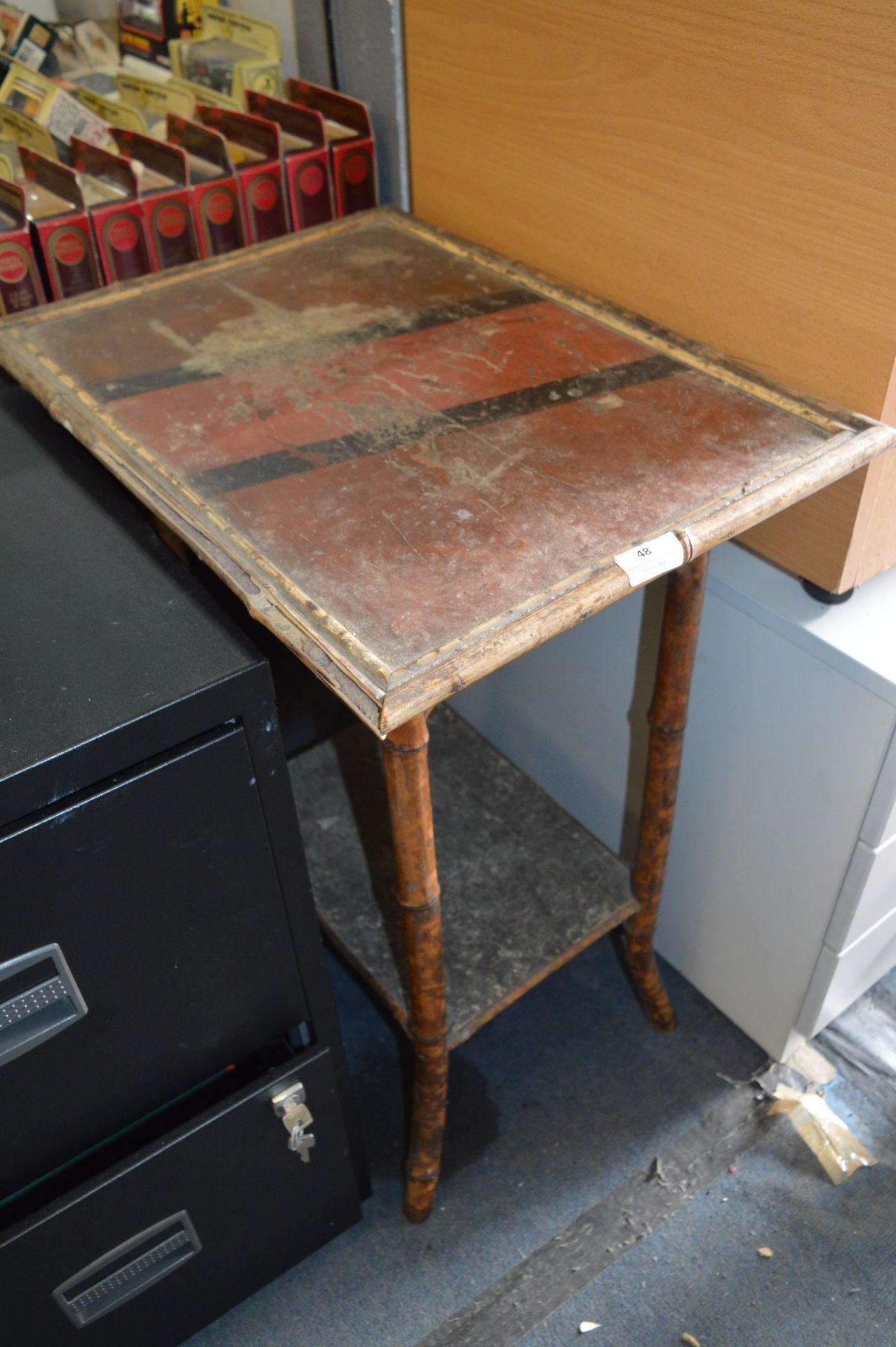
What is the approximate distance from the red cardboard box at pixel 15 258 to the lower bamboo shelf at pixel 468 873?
0.55 m

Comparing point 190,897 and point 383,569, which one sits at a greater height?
point 383,569

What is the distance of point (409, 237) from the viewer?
1044mm

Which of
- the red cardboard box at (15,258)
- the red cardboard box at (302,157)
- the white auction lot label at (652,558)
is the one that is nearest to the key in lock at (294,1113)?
the white auction lot label at (652,558)

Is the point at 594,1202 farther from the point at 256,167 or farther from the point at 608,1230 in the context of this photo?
the point at 256,167

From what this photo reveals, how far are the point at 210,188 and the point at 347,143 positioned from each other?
0.17m

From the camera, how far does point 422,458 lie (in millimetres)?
728

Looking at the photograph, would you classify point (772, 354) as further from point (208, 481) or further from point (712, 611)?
point (208, 481)

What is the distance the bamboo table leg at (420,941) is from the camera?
67 centimetres

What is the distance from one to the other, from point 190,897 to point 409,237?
0.70 m

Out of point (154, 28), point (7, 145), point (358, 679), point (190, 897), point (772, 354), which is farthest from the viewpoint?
point (154, 28)

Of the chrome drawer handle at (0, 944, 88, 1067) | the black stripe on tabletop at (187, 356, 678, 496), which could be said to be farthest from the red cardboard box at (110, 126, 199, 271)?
the chrome drawer handle at (0, 944, 88, 1067)

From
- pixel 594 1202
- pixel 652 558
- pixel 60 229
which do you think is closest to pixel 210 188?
pixel 60 229

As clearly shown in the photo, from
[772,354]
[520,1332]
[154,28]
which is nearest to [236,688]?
[772,354]

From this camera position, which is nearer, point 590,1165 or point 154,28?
point 590,1165
